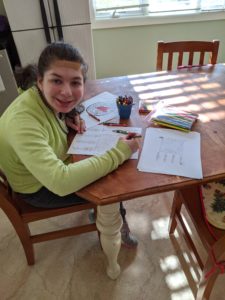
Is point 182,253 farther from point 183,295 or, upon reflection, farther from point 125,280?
point 125,280

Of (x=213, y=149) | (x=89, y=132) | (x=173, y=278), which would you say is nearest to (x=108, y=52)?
(x=89, y=132)

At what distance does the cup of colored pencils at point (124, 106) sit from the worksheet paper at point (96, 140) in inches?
3.3

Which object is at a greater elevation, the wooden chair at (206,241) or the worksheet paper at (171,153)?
the worksheet paper at (171,153)

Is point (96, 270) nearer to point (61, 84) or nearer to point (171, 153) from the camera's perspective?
point (171, 153)

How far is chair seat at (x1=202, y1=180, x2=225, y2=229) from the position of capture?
1.00m

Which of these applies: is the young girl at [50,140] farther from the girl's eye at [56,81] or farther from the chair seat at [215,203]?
the chair seat at [215,203]

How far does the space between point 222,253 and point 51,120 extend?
2.56 feet

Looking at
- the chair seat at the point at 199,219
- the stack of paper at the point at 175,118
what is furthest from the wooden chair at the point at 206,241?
the stack of paper at the point at 175,118

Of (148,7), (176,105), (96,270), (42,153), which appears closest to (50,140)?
(42,153)

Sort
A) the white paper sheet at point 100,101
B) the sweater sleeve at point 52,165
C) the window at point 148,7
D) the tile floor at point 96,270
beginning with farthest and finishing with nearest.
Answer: the window at point 148,7
the tile floor at point 96,270
the white paper sheet at point 100,101
the sweater sleeve at point 52,165

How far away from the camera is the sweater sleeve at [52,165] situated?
30.4 inches

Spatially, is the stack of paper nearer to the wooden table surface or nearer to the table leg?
the wooden table surface

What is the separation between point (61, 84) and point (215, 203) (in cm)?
82

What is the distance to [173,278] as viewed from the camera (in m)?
1.27
